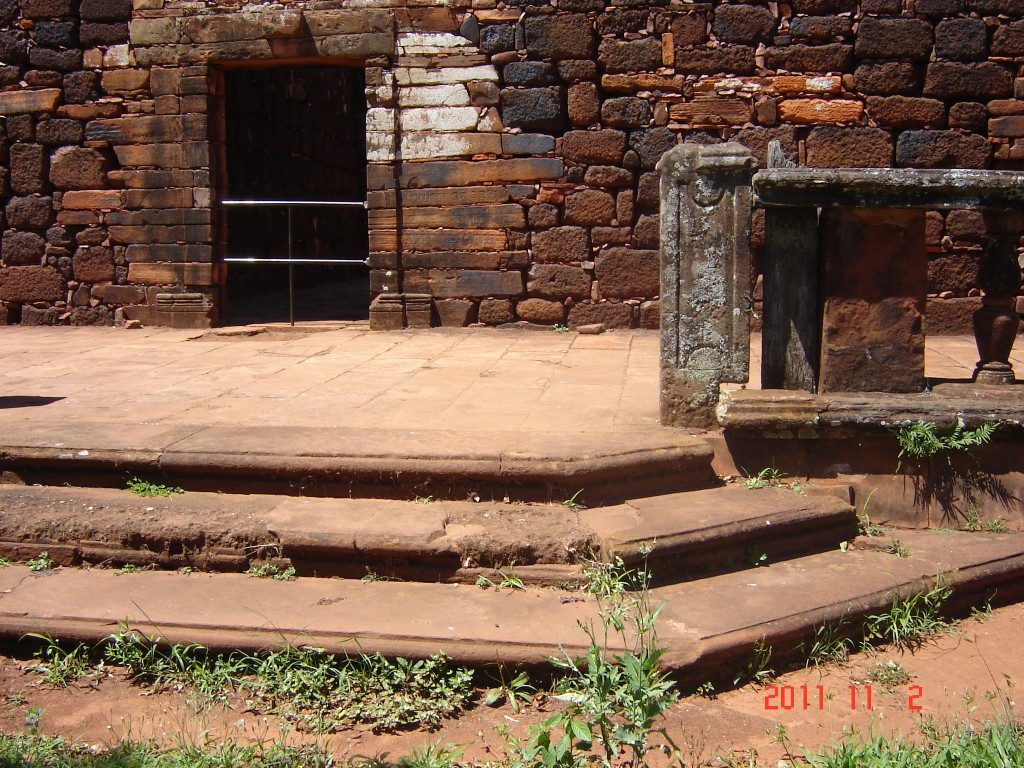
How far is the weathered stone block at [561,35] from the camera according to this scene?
7.91 meters

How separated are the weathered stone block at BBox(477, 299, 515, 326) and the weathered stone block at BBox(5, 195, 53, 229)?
4.16 metres

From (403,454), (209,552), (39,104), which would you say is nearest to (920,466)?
(403,454)

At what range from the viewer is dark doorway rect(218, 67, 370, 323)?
409 inches

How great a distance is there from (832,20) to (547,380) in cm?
434

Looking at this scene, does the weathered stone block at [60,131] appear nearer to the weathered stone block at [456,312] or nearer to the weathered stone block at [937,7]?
the weathered stone block at [456,312]

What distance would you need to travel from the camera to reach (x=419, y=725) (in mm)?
2643

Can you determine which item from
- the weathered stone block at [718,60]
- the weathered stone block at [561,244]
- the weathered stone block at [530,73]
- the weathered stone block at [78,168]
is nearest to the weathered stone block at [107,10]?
the weathered stone block at [78,168]

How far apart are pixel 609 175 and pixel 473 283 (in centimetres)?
144

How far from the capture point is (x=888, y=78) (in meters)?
7.76

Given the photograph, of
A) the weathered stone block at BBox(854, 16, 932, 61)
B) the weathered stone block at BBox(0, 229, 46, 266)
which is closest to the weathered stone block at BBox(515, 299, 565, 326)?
the weathered stone block at BBox(854, 16, 932, 61)

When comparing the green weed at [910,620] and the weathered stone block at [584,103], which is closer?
the green weed at [910,620]

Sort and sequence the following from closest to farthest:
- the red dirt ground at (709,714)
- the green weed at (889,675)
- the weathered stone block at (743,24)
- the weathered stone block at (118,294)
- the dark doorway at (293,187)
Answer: the red dirt ground at (709,714), the green weed at (889,675), the weathered stone block at (743,24), the weathered stone block at (118,294), the dark doorway at (293,187)

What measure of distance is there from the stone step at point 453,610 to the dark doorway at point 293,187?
6.04 meters

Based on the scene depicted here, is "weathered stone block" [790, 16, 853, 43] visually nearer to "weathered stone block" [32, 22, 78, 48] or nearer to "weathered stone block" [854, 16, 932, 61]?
"weathered stone block" [854, 16, 932, 61]
